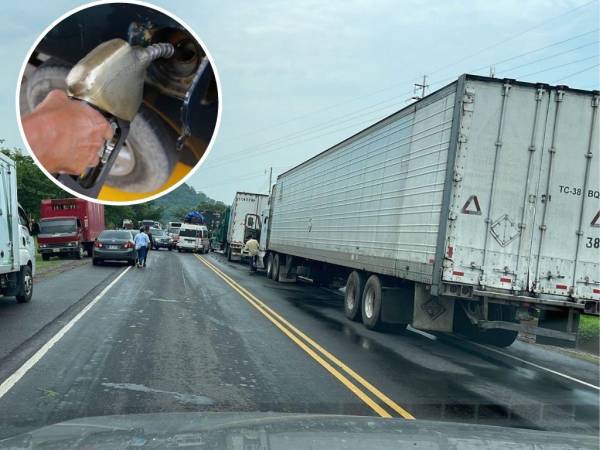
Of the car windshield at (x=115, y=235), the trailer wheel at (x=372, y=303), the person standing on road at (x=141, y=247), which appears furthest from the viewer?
the car windshield at (x=115, y=235)

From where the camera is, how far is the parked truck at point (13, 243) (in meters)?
12.4

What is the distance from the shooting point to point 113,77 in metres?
4.05

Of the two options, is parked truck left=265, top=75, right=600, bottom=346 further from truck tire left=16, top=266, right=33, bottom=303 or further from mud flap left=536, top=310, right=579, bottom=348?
truck tire left=16, top=266, right=33, bottom=303

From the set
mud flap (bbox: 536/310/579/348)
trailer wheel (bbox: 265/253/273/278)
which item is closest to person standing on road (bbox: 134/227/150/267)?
trailer wheel (bbox: 265/253/273/278)

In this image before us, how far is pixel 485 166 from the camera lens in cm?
1027

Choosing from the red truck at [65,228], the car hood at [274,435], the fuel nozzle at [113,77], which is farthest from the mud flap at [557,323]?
the red truck at [65,228]

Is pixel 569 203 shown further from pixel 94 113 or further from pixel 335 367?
pixel 94 113

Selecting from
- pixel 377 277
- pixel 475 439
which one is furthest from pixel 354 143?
pixel 475 439

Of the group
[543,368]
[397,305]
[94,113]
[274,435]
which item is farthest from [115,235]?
[274,435]

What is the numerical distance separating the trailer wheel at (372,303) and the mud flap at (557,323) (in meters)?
3.01

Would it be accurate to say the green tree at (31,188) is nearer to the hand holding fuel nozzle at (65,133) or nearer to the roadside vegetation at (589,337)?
the roadside vegetation at (589,337)

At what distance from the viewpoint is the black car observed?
1077 inches

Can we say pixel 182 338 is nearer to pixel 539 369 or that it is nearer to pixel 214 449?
pixel 539 369

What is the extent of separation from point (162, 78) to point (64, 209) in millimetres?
31082
